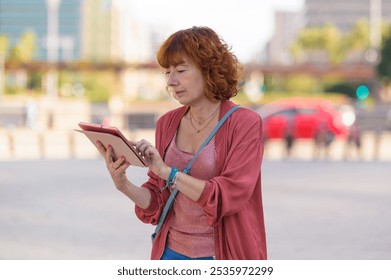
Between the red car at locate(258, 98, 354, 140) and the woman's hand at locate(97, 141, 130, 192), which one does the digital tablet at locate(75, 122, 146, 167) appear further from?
the red car at locate(258, 98, 354, 140)

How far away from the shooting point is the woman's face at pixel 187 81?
280 cm

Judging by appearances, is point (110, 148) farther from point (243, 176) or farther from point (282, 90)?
point (282, 90)

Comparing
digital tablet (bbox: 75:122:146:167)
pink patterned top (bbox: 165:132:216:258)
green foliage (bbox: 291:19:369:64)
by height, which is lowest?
pink patterned top (bbox: 165:132:216:258)

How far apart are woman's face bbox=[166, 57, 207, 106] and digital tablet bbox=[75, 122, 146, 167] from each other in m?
0.23

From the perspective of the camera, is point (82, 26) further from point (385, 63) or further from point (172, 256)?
point (172, 256)

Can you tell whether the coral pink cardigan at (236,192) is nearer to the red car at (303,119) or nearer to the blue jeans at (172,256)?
the blue jeans at (172,256)

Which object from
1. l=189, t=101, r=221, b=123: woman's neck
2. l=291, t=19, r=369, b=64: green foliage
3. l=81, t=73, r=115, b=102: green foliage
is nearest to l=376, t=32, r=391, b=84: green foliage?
l=291, t=19, r=369, b=64: green foliage

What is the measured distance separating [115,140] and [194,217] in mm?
344

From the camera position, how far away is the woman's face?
2797 millimetres

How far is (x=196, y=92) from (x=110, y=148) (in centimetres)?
32

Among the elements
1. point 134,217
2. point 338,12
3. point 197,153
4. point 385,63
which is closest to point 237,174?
point 197,153

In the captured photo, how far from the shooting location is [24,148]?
27016mm

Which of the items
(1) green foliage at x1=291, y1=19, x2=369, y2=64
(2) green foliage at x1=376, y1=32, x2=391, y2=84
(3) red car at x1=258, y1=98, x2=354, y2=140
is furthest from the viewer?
(1) green foliage at x1=291, y1=19, x2=369, y2=64

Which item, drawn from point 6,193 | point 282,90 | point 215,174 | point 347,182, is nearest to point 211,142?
point 215,174
